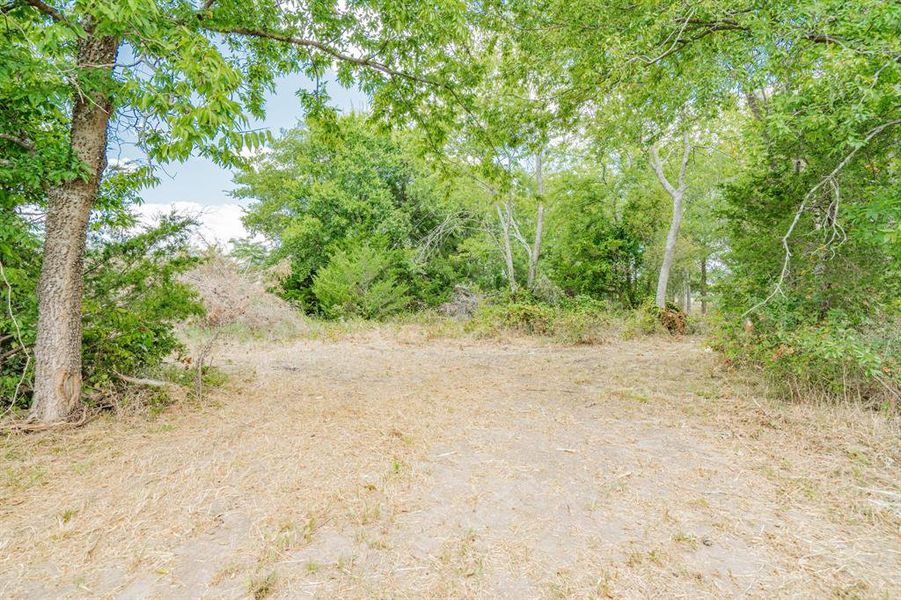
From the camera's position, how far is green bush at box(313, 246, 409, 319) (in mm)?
12445

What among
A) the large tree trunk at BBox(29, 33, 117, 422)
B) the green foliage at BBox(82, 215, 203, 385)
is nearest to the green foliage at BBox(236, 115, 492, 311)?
the green foliage at BBox(82, 215, 203, 385)

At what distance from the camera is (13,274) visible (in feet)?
10.5

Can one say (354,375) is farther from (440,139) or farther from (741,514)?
(741,514)

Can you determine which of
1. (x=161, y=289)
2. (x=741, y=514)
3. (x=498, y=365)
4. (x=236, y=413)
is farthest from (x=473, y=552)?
(x=498, y=365)

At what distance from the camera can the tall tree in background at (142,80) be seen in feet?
8.40

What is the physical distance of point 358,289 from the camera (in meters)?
12.7

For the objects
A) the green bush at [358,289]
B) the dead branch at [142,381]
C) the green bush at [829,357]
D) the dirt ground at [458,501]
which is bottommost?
the dirt ground at [458,501]

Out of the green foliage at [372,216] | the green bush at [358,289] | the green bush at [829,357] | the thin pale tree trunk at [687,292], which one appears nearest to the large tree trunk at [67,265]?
the green bush at [829,357]

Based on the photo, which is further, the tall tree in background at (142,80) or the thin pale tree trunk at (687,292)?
the thin pale tree trunk at (687,292)

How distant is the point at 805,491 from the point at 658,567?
55.9 inches

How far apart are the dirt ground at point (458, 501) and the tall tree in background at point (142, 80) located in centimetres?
148

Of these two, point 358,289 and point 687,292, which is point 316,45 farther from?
point 687,292

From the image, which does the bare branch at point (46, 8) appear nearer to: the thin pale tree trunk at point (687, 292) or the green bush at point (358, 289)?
the green bush at point (358, 289)

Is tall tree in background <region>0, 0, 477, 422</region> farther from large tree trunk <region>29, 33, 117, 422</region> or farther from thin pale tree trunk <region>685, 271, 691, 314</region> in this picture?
thin pale tree trunk <region>685, 271, 691, 314</region>
